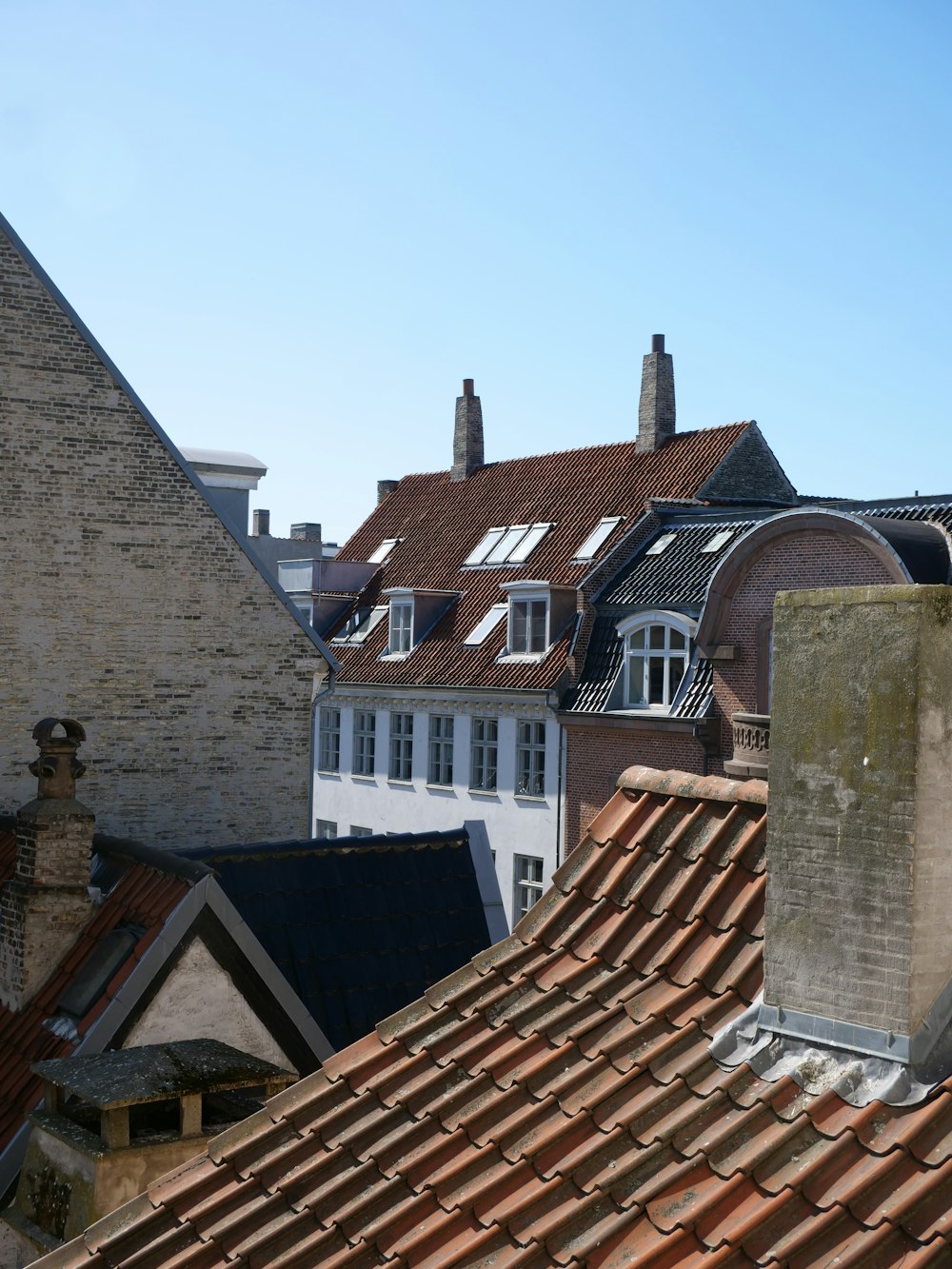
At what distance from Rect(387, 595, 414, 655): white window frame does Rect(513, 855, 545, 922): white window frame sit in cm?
730

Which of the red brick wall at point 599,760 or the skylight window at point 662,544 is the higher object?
the skylight window at point 662,544

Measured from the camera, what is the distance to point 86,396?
15.2 metres

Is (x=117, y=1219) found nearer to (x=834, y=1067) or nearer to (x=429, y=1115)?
(x=429, y=1115)

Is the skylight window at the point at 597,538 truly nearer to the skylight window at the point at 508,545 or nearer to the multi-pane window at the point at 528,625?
the multi-pane window at the point at 528,625

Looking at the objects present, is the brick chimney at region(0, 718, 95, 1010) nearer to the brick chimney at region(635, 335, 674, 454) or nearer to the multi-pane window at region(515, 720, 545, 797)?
the multi-pane window at region(515, 720, 545, 797)

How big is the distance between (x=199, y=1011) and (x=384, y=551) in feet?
103

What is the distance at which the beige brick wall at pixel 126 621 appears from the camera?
14820 mm

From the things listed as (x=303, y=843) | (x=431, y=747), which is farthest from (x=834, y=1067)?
(x=431, y=747)

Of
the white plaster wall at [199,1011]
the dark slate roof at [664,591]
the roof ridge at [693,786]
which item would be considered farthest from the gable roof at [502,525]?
the roof ridge at [693,786]

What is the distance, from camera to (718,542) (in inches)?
1111

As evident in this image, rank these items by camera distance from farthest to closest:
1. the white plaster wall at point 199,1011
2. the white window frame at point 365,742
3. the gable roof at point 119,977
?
1. the white window frame at point 365,742
2. the white plaster wall at point 199,1011
3. the gable roof at point 119,977

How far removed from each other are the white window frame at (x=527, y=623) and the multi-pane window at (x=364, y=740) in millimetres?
5476

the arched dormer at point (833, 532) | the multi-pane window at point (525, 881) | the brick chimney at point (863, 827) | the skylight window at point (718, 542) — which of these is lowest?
the multi-pane window at point (525, 881)

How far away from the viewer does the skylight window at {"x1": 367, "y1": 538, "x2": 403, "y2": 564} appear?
4088cm
